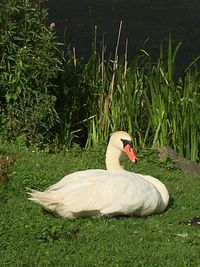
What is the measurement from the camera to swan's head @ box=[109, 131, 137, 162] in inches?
307

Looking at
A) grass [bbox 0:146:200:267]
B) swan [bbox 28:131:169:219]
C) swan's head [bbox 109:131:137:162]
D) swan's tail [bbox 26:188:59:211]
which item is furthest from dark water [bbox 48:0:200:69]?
swan's tail [bbox 26:188:59:211]

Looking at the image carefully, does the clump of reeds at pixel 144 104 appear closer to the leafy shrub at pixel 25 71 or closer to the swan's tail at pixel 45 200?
the leafy shrub at pixel 25 71

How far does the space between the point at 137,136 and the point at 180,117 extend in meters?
0.66

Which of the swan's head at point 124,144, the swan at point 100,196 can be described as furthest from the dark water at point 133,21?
the swan at point 100,196

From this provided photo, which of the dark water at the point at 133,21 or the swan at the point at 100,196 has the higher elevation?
the swan at the point at 100,196

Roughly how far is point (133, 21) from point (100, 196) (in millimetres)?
13946

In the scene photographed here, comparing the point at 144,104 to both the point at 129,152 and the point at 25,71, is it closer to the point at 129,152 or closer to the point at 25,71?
the point at 25,71

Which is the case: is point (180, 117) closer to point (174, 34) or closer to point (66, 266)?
point (66, 266)

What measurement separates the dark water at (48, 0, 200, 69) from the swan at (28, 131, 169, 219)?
9813 mm

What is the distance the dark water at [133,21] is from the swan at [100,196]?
9.81m

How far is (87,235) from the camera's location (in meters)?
6.49

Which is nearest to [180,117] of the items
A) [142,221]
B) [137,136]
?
[137,136]

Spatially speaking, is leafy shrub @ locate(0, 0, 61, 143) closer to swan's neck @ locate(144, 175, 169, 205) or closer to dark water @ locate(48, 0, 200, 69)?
swan's neck @ locate(144, 175, 169, 205)

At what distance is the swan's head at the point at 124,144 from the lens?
7.81 m
